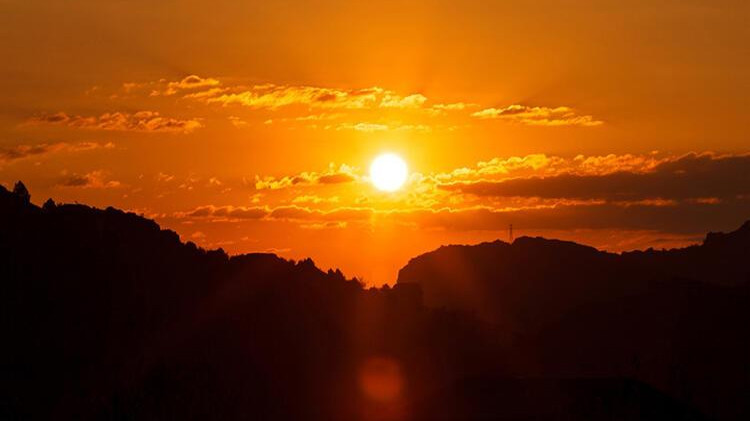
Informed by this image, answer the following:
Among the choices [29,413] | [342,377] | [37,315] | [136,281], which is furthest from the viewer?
[342,377]

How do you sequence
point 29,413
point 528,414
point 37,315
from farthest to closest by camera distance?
point 37,315, point 29,413, point 528,414

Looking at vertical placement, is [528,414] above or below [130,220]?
below

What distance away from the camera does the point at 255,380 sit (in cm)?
17638

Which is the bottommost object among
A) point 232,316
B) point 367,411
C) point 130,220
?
point 367,411

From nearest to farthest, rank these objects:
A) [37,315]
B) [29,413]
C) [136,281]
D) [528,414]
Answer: [528,414] → [29,413] → [37,315] → [136,281]

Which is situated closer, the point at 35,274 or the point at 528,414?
the point at 528,414

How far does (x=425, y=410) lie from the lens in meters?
115

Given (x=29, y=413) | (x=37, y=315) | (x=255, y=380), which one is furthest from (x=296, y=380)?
(x=29, y=413)

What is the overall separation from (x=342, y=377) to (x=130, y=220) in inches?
1666

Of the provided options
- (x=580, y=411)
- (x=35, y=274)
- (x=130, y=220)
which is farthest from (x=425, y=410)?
(x=130, y=220)

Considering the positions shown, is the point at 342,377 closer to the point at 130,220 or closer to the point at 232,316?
the point at 232,316

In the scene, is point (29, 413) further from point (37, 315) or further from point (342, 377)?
point (342, 377)

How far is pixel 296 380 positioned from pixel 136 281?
28.4 m

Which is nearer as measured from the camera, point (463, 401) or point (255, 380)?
→ point (463, 401)
